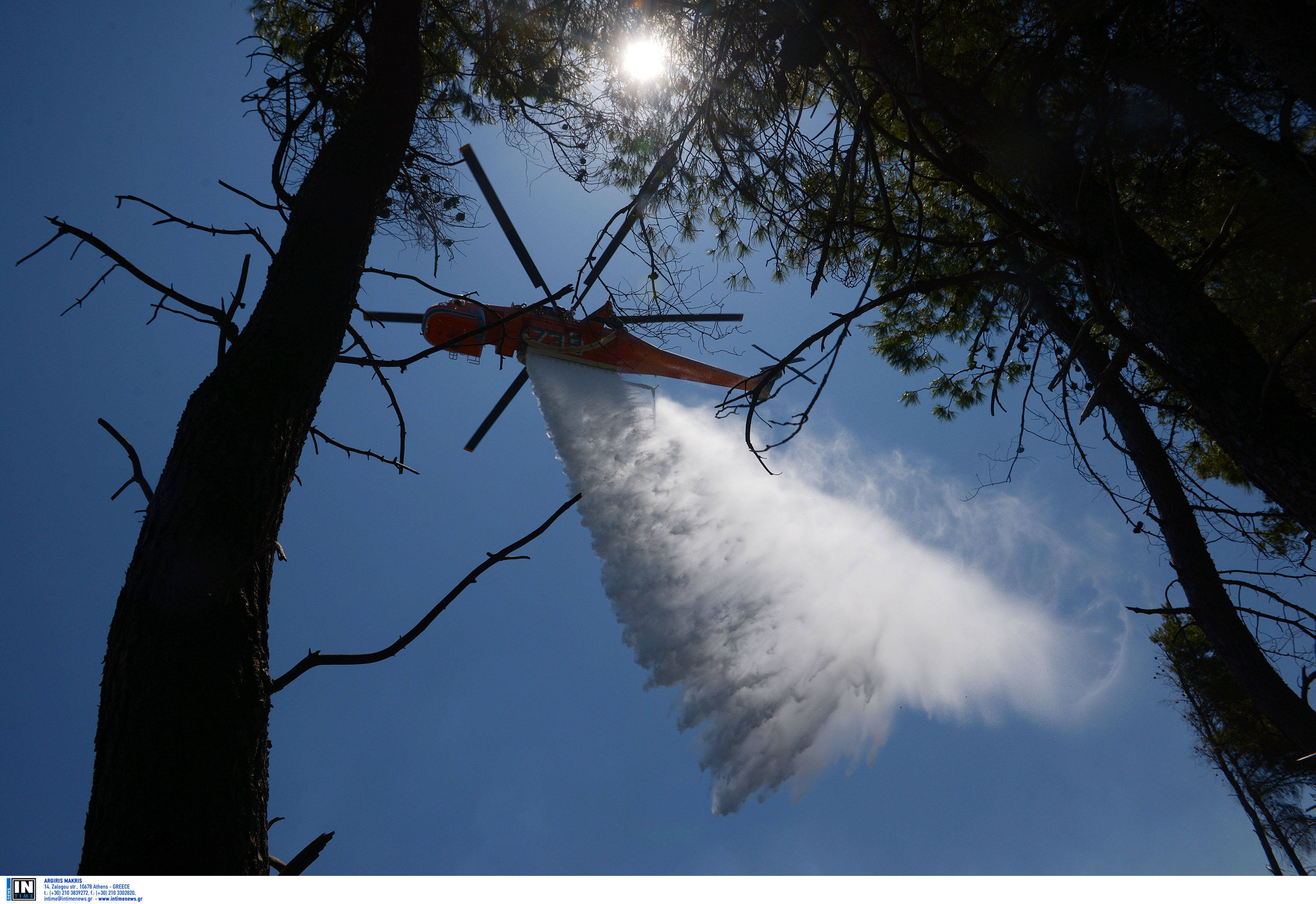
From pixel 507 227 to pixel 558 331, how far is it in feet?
11.6

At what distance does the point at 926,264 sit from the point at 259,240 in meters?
3.86

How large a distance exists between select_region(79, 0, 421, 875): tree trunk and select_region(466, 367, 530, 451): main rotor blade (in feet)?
27.3

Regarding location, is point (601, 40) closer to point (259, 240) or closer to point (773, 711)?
point (259, 240)

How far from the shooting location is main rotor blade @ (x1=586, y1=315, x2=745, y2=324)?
2619 mm

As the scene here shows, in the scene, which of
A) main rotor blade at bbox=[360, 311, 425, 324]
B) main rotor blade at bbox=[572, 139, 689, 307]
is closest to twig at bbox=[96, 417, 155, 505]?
main rotor blade at bbox=[572, 139, 689, 307]

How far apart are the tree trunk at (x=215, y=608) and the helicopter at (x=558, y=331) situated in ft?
1.24

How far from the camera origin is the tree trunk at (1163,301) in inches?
73.5

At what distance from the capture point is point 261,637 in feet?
3.57
